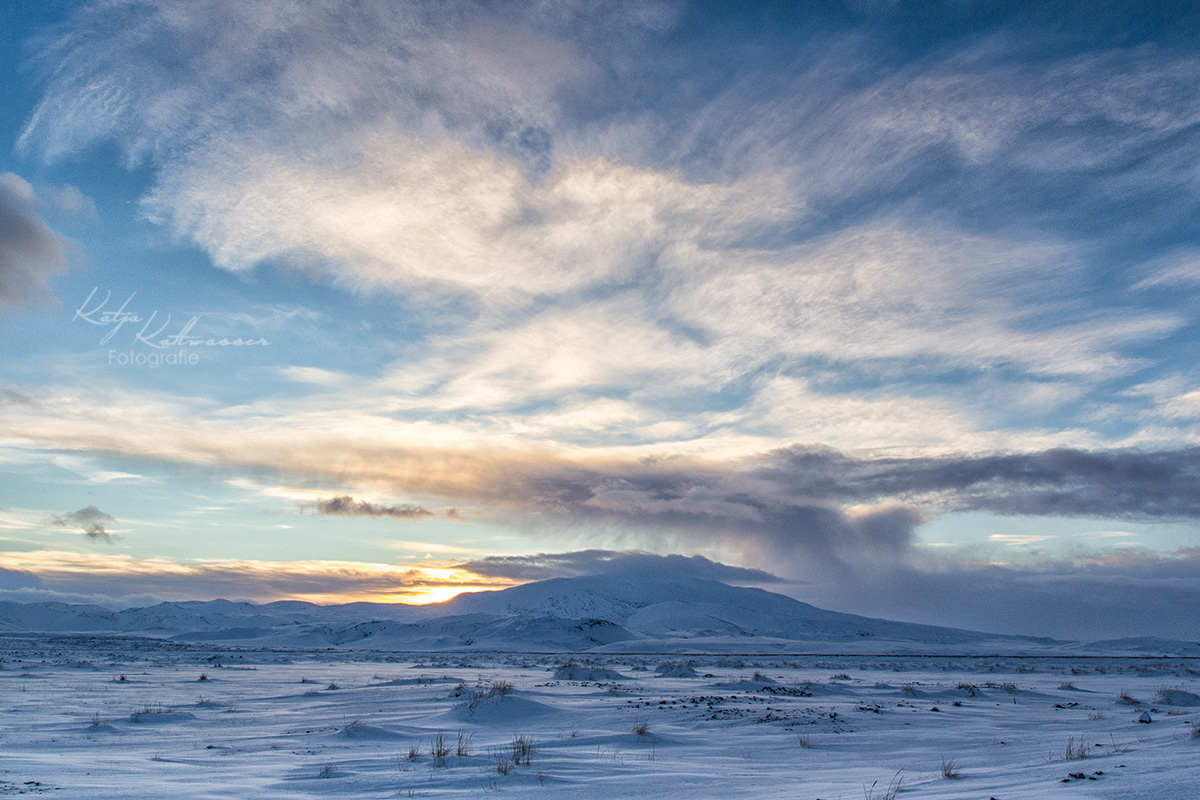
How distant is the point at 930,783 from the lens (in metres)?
9.17

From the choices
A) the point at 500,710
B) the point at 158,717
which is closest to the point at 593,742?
the point at 500,710

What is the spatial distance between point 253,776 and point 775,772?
306 inches

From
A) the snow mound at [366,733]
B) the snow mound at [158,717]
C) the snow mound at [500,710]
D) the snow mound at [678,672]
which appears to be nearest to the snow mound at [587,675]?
the snow mound at [678,672]

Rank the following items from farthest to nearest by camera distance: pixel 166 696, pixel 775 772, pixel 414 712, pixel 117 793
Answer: pixel 166 696 < pixel 414 712 < pixel 775 772 < pixel 117 793

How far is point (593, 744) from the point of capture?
1410 cm

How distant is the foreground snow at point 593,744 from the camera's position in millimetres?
9188

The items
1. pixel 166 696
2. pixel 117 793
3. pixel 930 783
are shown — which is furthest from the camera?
pixel 166 696

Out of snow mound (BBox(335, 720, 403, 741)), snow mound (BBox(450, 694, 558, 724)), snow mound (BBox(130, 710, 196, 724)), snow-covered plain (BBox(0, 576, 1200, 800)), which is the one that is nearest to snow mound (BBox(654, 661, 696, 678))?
snow-covered plain (BBox(0, 576, 1200, 800))

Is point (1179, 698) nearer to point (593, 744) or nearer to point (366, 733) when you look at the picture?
point (593, 744)

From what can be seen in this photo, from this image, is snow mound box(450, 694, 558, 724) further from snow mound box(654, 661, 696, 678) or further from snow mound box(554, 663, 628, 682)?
snow mound box(654, 661, 696, 678)

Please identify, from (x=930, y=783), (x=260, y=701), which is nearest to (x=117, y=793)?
(x=930, y=783)

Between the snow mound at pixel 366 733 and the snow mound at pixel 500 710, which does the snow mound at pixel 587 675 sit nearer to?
the snow mound at pixel 500 710

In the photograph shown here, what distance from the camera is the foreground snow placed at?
9188mm

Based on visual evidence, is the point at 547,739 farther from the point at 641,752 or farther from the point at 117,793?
the point at 117,793
